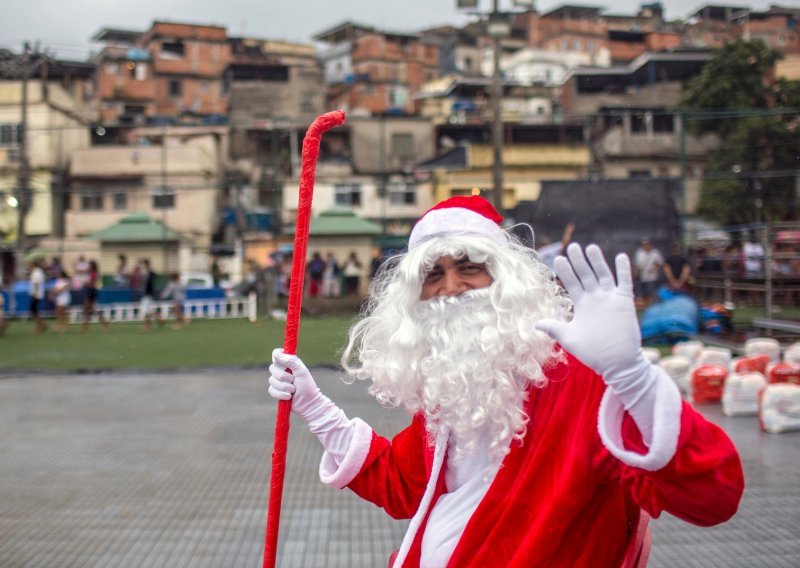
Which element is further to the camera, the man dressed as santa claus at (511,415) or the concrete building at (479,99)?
the concrete building at (479,99)

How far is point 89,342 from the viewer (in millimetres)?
13531

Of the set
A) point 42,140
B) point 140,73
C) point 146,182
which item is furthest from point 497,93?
point 140,73

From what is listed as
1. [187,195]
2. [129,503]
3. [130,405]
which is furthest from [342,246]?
[129,503]

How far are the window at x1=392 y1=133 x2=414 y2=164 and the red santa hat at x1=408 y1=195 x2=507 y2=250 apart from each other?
103 ft

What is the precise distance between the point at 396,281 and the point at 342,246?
19.6 meters

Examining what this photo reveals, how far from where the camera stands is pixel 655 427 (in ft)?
5.08

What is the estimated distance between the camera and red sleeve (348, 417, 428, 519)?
214cm

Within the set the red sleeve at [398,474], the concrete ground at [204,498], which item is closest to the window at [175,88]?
the concrete ground at [204,498]

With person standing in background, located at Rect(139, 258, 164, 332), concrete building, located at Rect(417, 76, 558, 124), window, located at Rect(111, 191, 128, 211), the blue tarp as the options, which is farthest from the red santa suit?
concrete building, located at Rect(417, 76, 558, 124)

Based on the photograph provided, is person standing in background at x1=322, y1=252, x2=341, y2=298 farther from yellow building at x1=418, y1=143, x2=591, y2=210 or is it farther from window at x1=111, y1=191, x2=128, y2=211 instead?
window at x1=111, y1=191, x2=128, y2=211

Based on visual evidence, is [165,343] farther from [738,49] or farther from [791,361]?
[738,49]

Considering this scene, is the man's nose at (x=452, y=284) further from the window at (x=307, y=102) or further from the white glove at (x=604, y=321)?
the window at (x=307, y=102)

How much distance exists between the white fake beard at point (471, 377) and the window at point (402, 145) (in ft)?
104

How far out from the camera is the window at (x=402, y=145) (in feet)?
109
